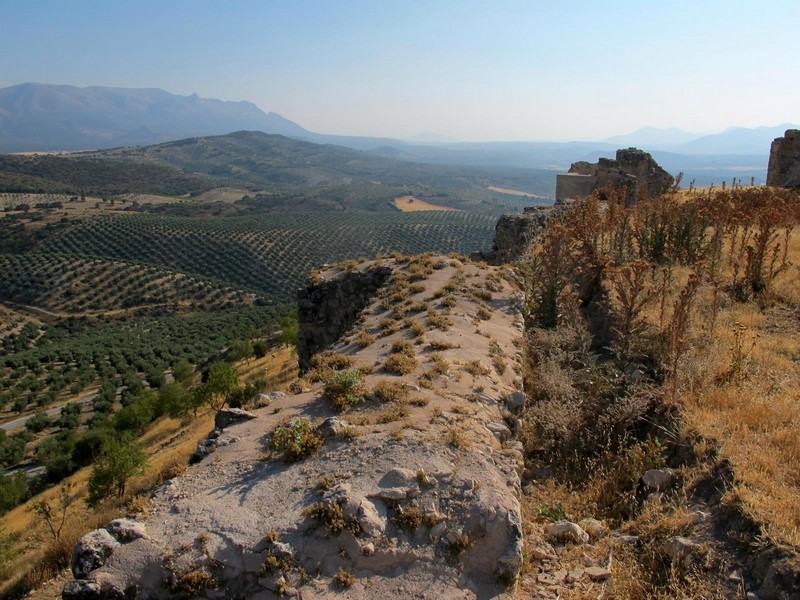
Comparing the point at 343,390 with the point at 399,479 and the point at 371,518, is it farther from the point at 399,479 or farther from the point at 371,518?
the point at 371,518

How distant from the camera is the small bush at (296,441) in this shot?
4750mm

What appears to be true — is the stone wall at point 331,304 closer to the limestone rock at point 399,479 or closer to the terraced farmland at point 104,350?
the limestone rock at point 399,479

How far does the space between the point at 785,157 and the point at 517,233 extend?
13335mm

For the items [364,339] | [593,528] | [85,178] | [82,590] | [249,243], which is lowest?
[249,243]

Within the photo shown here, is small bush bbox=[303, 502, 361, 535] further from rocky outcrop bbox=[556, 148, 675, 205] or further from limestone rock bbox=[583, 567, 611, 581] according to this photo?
rocky outcrop bbox=[556, 148, 675, 205]

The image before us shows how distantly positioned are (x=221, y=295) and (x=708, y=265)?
71.5 metres

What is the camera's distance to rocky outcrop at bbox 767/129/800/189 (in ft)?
63.5

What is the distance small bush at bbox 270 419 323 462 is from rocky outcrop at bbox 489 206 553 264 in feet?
31.2

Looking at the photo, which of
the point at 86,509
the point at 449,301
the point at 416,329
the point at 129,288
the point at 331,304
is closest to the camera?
the point at 416,329

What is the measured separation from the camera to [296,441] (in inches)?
188

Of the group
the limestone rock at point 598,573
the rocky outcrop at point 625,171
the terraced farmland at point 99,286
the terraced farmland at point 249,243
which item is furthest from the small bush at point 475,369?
the terraced farmland at point 249,243

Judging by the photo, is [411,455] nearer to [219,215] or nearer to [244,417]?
[244,417]

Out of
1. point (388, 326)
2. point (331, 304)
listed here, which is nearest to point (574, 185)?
point (331, 304)

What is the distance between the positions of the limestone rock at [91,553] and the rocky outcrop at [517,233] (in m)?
11.2
